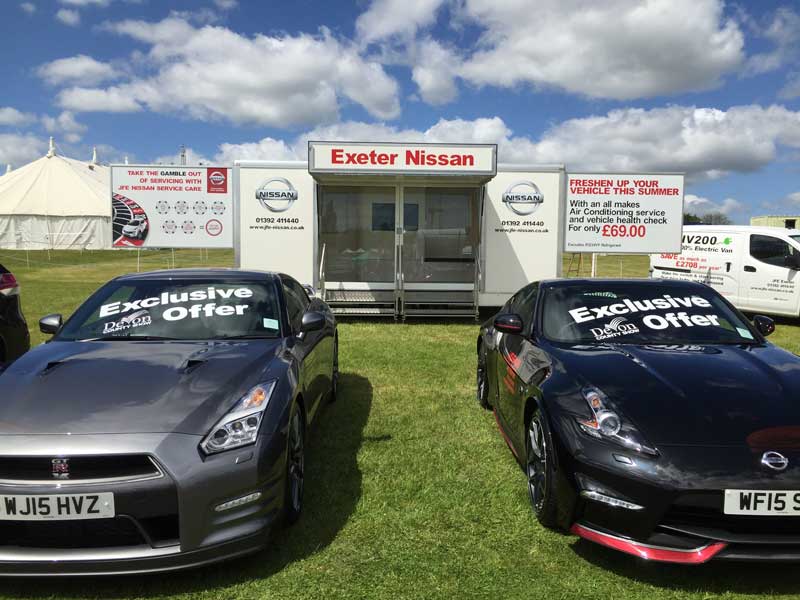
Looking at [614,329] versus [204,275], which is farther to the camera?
[204,275]

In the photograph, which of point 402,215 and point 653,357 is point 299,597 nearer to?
point 653,357

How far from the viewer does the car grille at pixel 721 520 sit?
8.18 feet

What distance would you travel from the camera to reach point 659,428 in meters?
2.75

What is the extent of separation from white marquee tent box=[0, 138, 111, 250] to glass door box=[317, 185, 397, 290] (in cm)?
3201

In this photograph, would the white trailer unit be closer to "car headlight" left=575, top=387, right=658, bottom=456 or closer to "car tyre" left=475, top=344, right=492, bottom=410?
"car tyre" left=475, top=344, right=492, bottom=410

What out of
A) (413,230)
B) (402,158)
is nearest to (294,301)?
(402,158)

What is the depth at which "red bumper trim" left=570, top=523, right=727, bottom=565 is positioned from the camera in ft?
8.16

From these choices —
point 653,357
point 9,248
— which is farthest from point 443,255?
point 9,248

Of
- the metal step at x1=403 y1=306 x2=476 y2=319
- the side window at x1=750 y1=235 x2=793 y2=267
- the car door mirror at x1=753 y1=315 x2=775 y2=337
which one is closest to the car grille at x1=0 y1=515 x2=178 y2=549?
the car door mirror at x1=753 y1=315 x2=775 y2=337

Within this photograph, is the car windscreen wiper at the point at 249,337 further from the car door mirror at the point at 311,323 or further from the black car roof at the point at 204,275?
the black car roof at the point at 204,275

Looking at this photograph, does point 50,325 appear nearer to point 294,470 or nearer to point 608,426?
point 294,470

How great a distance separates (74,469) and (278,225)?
9.09 metres

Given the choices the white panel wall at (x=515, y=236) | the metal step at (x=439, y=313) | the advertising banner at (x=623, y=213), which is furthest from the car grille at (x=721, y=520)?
the advertising banner at (x=623, y=213)

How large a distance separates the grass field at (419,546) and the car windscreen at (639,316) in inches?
43.5
